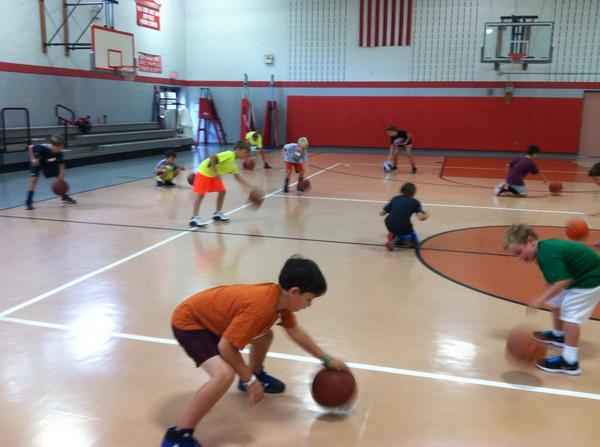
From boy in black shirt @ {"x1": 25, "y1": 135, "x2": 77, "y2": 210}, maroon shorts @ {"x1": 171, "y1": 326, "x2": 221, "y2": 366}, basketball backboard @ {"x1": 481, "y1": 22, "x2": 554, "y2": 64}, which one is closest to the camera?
maroon shorts @ {"x1": 171, "y1": 326, "x2": 221, "y2": 366}

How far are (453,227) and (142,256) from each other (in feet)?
15.0

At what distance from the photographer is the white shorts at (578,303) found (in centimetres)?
371

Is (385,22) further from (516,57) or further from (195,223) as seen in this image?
(195,223)

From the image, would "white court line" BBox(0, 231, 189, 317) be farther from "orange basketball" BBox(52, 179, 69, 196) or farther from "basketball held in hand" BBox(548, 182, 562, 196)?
"basketball held in hand" BBox(548, 182, 562, 196)

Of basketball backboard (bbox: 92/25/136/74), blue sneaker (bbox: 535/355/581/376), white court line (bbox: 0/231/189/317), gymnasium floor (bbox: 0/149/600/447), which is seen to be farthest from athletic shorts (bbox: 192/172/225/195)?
basketball backboard (bbox: 92/25/136/74)

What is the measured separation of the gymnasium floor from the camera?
10.2 ft

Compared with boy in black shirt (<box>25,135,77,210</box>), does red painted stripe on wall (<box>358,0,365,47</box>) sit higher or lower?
higher

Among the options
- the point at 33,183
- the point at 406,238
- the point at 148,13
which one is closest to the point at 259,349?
the point at 406,238

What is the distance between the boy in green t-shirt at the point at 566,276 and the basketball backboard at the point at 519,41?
16430 millimetres

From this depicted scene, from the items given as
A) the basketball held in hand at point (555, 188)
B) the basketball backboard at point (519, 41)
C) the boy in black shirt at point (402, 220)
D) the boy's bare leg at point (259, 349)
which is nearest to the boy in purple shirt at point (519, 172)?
the basketball held in hand at point (555, 188)

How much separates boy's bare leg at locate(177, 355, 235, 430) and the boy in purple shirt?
31.1 ft

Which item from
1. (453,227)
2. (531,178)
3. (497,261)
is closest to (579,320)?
(497,261)

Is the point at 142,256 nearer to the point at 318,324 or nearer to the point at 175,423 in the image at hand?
the point at 318,324

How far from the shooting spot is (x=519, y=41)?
18.3 metres
